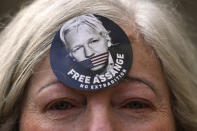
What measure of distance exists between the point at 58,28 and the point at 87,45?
6.0 inches

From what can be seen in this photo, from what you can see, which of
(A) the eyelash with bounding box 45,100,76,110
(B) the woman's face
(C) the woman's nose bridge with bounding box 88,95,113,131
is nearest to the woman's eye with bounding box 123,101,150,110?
(B) the woman's face

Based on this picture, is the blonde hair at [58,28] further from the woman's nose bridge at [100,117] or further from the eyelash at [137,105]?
the woman's nose bridge at [100,117]

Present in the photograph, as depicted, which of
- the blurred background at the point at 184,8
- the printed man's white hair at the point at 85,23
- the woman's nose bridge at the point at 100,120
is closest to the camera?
the woman's nose bridge at the point at 100,120

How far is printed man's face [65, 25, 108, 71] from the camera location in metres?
1.81

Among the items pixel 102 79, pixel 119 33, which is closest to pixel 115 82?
pixel 102 79

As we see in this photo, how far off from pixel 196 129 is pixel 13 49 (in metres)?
0.91

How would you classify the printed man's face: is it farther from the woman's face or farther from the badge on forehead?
the woman's face

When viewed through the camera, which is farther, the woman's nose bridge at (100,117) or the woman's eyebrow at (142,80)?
the woman's eyebrow at (142,80)

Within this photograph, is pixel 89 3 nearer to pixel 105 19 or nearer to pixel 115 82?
pixel 105 19

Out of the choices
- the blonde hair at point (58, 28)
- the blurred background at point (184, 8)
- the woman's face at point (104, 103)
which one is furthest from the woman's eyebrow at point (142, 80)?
the blurred background at point (184, 8)

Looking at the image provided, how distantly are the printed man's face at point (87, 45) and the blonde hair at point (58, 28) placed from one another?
9cm

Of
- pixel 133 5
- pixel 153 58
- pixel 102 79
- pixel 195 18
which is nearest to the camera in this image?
pixel 102 79

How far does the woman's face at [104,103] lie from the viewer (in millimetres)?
1799

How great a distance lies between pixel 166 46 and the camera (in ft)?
6.50
